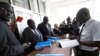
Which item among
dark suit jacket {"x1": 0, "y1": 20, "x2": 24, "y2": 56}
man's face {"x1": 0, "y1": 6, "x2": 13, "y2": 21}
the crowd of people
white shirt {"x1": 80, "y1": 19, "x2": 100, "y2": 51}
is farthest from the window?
white shirt {"x1": 80, "y1": 19, "x2": 100, "y2": 51}

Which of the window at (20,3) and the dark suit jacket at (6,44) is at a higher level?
the window at (20,3)

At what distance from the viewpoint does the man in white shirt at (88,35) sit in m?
1.29

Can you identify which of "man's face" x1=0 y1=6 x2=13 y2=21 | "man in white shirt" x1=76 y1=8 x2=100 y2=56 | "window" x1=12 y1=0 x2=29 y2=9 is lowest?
"man in white shirt" x1=76 y1=8 x2=100 y2=56

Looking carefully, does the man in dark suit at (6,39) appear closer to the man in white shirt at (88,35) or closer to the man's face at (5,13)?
the man's face at (5,13)

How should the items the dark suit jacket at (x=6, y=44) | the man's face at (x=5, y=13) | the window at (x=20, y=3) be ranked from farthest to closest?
the window at (x=20, y=3) → the man's face at (x=5, y=13) → the dark suit jacket at (x=6, y=44)

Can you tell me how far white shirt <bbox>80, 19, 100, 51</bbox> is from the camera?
50.4 inches

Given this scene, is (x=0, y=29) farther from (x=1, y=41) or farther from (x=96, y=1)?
(x=96, y=1)

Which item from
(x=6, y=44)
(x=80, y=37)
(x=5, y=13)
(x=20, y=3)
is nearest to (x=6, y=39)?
(x=6, y=44)

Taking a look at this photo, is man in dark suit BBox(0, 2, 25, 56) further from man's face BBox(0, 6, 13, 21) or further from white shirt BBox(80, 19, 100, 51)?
white shirt BBox(80, 19, 100, 51)

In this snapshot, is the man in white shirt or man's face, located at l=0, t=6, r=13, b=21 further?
the man in white shirt

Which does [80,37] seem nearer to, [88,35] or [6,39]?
[88,35]

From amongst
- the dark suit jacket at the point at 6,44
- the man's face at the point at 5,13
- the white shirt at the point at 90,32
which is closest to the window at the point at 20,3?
the man's face at the point at 5,13

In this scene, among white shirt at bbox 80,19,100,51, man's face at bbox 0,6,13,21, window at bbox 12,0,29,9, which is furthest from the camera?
window at bbox 12,0,29,9

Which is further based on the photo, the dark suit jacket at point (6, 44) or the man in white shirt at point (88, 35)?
the man in white shirt at point (88, 35)
